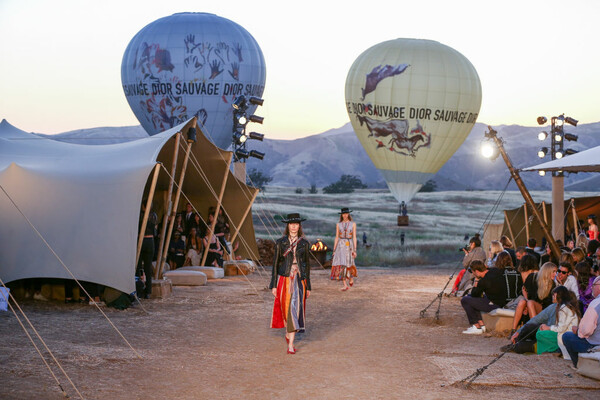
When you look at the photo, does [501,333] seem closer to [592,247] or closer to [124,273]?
[592,247]

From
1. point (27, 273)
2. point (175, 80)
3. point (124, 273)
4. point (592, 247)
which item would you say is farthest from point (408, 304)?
point (175, 80)

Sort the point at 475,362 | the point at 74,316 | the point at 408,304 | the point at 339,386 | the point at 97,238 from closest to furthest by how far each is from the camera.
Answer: the point at 339,386
the point at 475,362
the point at 74,316
the point at 97,238
the point at 408,304

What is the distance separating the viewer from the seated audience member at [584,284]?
447 inches

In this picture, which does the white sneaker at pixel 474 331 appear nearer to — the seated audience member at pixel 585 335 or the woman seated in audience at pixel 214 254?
the seated audience member at pixel 585 335

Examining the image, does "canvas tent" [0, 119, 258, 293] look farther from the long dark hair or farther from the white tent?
the long dark hair

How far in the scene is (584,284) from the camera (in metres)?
12.0

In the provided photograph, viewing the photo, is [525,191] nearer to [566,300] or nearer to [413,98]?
[566,300]

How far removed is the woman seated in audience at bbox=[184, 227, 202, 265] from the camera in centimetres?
2047

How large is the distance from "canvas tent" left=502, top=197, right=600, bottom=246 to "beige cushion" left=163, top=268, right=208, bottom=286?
1097 centimetres

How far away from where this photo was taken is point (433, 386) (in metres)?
8.88

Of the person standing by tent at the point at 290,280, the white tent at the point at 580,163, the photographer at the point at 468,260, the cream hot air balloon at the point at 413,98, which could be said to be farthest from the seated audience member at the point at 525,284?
the cream hot air balloon at the point at 413,98

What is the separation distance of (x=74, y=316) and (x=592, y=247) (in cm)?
849

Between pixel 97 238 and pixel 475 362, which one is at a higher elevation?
pixel 97 238

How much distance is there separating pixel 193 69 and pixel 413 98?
1048cm
